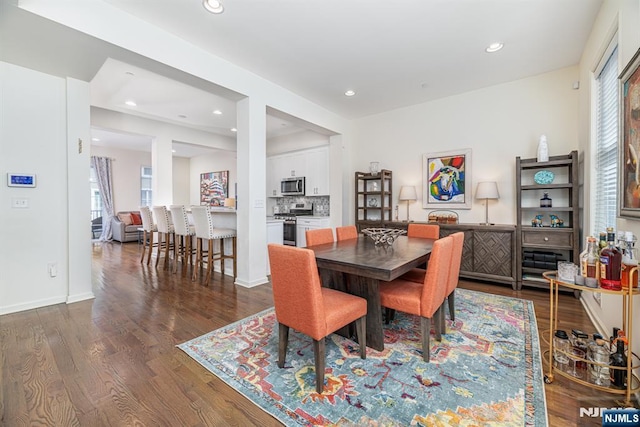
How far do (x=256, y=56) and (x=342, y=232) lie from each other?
92.1 inches

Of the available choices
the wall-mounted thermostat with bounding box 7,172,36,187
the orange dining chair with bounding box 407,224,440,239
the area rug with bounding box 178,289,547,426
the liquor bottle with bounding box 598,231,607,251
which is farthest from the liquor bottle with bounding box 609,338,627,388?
the wall-mounted thermostat with bounding box 7,172,36,187

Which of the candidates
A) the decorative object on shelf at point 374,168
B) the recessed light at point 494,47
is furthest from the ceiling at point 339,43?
the decorative object on shelf at point 374,168

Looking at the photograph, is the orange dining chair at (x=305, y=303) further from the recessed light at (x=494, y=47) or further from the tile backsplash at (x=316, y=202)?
the tile backsplash at (x=316, y=202)

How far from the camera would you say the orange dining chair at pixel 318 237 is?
2668 millimetres

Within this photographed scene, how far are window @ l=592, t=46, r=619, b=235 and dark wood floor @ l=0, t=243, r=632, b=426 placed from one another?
3.42 feet

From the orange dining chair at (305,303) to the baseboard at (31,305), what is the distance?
290 cm

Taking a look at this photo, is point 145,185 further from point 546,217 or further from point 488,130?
point 546,217

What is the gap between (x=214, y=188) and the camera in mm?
8977

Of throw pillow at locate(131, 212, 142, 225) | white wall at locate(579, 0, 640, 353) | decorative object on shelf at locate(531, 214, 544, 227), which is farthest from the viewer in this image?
throw pillow at locate(131, 212, 142, 225)

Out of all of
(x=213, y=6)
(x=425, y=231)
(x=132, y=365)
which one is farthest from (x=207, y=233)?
(x=425, y=231)

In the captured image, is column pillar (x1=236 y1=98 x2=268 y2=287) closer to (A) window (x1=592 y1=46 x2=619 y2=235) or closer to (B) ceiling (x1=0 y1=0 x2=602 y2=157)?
(B) ceiling (x1=0 y1=0 x2=602 y2=157)

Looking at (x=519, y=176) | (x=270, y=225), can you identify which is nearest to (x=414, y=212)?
(x=519, y=176)

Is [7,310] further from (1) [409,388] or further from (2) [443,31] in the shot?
(2) [443,31]

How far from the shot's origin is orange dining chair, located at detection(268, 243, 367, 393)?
1571mm
